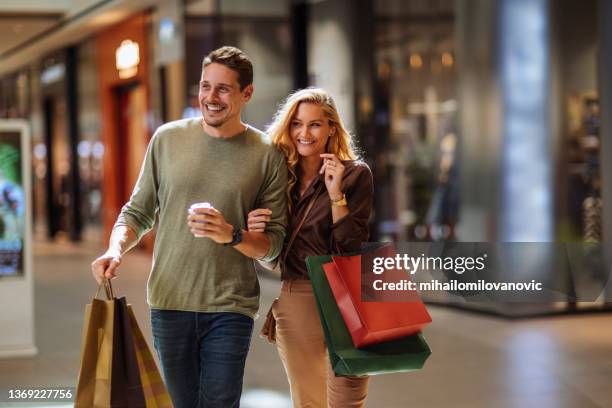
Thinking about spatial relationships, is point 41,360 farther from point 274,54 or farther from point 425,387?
point 274,54

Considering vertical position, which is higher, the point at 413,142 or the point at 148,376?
the point at 413,142

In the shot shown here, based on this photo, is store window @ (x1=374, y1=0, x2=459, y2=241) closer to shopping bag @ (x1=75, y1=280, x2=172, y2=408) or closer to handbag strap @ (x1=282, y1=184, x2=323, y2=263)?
handbag strap @ (x1=282, y1=184, x2=323, y2=263)

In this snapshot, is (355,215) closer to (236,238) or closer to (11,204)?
(236,238)

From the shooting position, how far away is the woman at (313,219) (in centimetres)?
314

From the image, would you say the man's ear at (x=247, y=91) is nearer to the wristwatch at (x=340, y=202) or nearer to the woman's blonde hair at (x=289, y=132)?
the woman's blonde hair at (x=289, y=132)

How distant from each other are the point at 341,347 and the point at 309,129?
2.28 feet

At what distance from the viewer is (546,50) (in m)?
8.38

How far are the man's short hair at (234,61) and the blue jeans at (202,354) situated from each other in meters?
0.72

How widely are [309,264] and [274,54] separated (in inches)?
364

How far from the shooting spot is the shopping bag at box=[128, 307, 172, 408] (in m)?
2.80

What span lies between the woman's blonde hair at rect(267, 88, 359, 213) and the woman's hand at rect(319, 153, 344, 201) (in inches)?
5.1

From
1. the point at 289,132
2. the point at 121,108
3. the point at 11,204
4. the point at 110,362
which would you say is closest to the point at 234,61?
the point at 289,132

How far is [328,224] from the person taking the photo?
10.4 ft

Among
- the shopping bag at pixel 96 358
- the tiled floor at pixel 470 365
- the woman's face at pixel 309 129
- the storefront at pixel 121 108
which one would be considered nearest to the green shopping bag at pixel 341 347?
the woman's face at pixel 309 129
